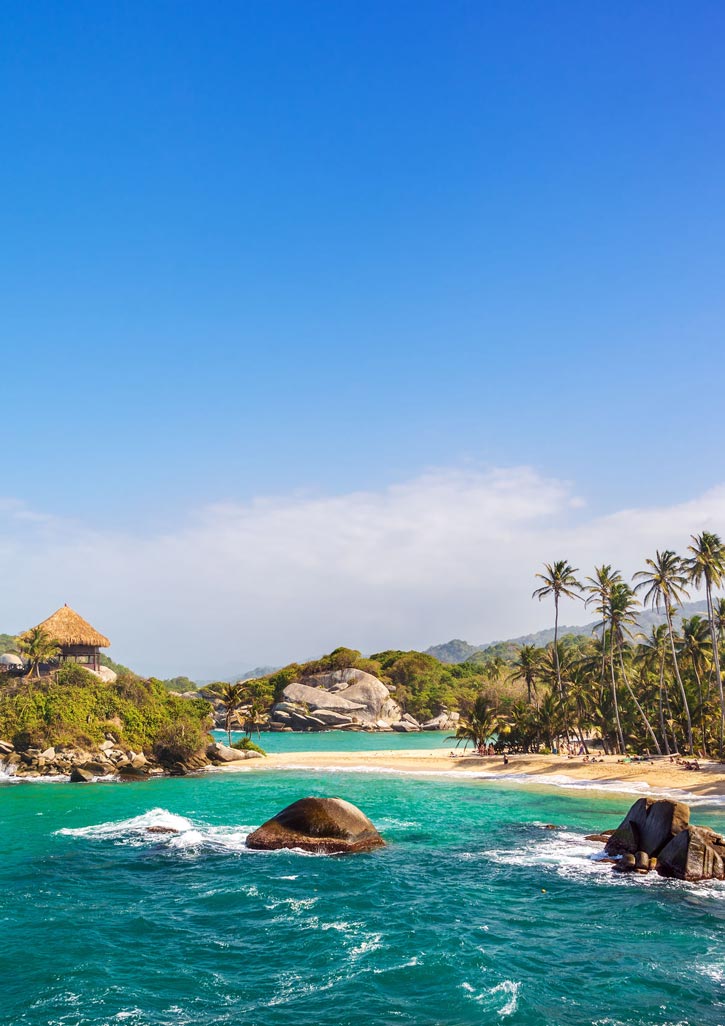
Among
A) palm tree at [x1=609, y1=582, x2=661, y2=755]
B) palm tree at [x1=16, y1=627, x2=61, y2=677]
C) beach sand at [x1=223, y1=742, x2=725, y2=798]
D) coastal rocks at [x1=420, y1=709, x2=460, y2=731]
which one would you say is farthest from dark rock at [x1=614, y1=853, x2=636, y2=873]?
coastal rocks at [x1=420, y1=709, x2=460, y2=731]

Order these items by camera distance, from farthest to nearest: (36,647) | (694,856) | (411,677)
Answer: (411,677), (36,647), (694,856)

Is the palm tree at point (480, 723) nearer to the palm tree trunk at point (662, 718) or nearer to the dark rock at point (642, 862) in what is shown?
the palm tree trunk at point (662, 718)

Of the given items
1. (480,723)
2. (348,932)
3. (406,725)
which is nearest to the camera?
(348,932)

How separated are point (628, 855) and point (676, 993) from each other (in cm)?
1392

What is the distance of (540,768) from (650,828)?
3650 cm

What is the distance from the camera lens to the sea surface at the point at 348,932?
59.0 ft

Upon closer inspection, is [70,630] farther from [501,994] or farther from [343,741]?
[501,994]

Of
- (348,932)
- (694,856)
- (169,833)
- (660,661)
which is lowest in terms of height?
(169,833)

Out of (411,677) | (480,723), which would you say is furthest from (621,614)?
(411,677)

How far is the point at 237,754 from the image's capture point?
78312mm

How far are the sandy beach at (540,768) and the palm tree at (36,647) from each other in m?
24.6

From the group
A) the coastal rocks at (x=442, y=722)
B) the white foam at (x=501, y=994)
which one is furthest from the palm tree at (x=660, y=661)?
the coastal rocks at (x=442, y=722)

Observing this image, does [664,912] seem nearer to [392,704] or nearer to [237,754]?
[237,754]

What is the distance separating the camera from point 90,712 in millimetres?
70250
